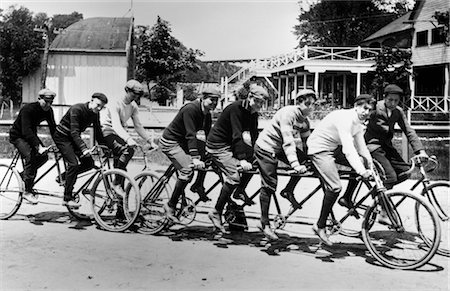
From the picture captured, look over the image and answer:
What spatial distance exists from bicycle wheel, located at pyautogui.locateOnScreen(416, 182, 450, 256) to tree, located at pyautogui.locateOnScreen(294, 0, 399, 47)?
41300 millimetres

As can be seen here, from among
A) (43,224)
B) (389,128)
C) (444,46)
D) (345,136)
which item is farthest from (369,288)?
(444,46)

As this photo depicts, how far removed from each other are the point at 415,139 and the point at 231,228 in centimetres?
249

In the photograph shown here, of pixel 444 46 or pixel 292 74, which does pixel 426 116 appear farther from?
pixel 292 74

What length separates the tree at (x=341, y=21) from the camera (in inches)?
1823

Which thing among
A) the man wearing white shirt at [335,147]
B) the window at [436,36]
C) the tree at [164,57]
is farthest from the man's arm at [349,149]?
the window at [436,36]

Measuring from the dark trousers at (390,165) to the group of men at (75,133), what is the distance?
289cm

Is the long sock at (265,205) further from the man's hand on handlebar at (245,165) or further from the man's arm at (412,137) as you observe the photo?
the man's arm at (412,137)

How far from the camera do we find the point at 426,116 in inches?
929

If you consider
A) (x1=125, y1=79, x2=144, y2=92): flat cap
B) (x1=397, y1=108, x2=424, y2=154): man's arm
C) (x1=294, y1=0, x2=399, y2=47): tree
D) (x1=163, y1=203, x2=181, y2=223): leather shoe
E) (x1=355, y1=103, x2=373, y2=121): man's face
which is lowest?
(x1=163, y1=203, x2=181, y2=223): leather shoe

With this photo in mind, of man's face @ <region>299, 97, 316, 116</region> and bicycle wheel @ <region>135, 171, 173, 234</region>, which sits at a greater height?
man's face @ <region>299, 97, 316, 116</region>

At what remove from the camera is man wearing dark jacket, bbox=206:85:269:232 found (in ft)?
18.9

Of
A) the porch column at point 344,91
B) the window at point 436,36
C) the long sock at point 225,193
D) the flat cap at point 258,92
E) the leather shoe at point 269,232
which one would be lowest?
the leather shoe at point 269,232

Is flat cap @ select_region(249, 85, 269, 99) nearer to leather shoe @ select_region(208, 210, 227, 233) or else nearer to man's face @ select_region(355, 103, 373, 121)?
man's face @ select_region(355, 103, 373, 121)

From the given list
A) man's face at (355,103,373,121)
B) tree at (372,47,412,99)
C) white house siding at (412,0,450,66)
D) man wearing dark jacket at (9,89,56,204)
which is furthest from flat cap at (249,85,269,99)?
white house siding at (412,0,450,66)
